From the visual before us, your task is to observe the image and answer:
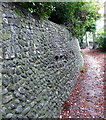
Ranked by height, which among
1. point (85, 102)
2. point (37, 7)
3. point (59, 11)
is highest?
point (59, 11)

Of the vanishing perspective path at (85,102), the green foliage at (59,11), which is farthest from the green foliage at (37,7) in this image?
the vanishing perspective path at (85,102)

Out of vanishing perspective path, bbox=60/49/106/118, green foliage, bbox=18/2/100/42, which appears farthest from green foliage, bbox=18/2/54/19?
vanishing perspective path, bbox=60/49/106/118

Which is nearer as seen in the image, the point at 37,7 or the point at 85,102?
the point at 37,7

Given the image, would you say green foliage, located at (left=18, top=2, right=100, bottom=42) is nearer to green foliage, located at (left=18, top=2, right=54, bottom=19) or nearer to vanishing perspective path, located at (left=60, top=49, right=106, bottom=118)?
green foliage, located at (left=18, top=2, right=54, bottom=19)

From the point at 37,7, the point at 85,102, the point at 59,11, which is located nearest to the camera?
the point at 37,7

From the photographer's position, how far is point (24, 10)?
7.74ft

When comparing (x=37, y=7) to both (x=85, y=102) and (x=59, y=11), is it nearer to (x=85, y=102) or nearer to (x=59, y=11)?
(x=59, y=11)

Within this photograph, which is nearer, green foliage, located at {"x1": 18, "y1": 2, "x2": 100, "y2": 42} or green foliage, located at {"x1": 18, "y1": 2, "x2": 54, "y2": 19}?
green foliage, located at {"x1": 18, "y1": 2, "x2": 54, "y2": 19}

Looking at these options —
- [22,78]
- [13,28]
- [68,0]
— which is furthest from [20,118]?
[68,0]

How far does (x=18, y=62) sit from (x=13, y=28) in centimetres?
69

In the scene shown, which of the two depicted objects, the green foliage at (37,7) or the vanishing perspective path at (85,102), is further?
the vanishing perspective path at (85,102)

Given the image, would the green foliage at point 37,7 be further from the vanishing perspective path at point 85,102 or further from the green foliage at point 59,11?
the vanishing perspective path at point 85,102

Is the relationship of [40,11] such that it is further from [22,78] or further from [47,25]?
[22,78]

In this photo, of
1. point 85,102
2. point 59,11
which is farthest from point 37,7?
point 85,102
